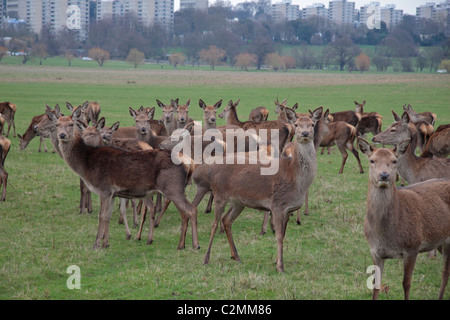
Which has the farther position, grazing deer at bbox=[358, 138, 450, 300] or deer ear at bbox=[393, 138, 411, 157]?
deer ear at bbox=[393, 138, 411, 157]

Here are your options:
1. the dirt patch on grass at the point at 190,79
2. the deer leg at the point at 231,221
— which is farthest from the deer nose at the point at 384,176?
the dirt patch on grass at the point at 190,79

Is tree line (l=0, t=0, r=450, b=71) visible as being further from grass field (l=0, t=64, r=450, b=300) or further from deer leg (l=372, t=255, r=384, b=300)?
deer leg (l=372, t=255, r=384, b=300)

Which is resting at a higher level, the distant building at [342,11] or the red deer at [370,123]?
the distant building at [342,11]

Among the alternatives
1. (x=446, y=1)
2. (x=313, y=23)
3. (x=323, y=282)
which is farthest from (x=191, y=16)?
(x=323, y=282)

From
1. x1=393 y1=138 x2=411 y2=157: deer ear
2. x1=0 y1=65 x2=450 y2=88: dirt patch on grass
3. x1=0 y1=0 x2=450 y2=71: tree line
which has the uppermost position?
x1=0 y1=0 x2=450 y2=71: tree line

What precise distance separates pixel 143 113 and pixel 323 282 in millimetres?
6582

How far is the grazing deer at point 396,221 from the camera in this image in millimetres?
5934

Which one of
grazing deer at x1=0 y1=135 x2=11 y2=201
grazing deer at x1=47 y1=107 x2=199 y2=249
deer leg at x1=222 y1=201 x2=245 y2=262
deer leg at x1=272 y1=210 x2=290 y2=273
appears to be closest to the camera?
deer leg at x1=272 y1=210 x2=290 y2=273

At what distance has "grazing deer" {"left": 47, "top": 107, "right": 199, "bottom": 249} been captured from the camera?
848 cm

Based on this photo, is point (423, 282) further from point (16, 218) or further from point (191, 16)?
point (191, 16)

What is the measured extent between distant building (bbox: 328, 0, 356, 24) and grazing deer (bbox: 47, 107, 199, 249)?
588 ft

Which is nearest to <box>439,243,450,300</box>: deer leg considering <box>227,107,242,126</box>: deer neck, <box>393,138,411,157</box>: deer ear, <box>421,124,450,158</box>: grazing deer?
<box>393,138,411,157</box>: deer ear

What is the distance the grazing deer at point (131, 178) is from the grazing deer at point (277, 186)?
677 millimetres

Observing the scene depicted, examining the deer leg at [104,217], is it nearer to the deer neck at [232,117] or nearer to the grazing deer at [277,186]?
the grazing deer at [277,186]
